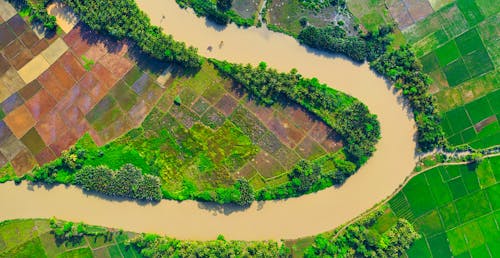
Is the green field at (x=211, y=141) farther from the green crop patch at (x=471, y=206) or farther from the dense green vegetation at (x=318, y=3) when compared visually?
the green crop patch at (x=471, y=206)

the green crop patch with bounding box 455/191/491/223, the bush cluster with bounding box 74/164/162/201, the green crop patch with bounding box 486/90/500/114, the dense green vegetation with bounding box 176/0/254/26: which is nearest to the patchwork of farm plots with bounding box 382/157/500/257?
the green crop patch with bounding box 455/191/491/223

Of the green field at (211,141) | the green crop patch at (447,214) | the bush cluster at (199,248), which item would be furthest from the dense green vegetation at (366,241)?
the green field at (211,141)

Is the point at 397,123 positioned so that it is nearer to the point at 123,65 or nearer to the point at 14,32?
the point at 123,65

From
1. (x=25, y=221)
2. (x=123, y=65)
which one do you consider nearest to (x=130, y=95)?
(x=123, y=65)

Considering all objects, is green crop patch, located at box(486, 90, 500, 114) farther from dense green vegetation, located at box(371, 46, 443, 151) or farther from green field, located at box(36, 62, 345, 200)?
green field, located at box(36, 62, 345, 200)

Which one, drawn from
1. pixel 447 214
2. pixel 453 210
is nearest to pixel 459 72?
pixel 453 210

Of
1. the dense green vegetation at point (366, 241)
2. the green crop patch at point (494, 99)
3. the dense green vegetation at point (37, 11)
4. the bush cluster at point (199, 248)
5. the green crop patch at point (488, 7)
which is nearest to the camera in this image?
the bush cluster at point (199, 248)
